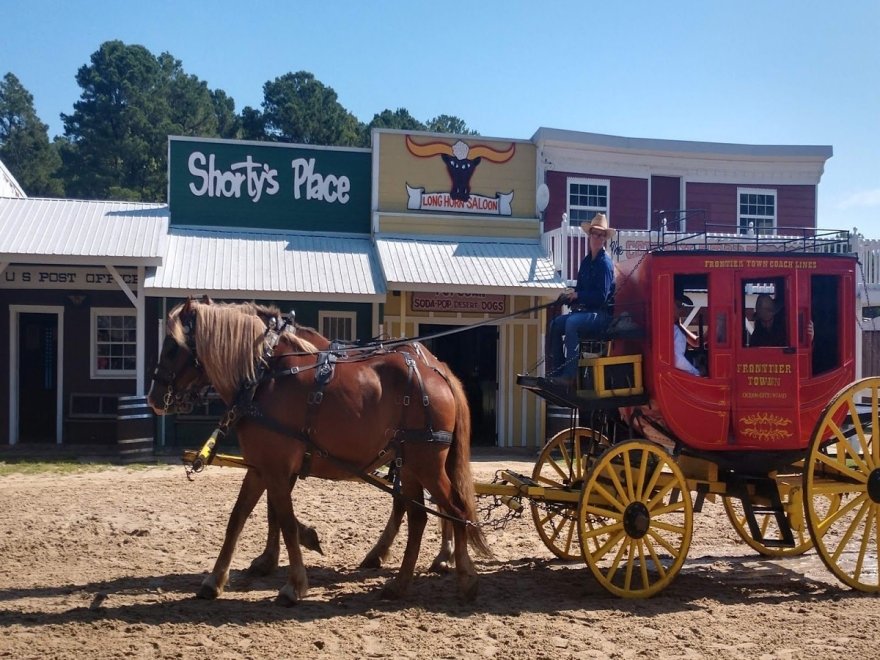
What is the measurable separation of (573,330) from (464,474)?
4.62ft

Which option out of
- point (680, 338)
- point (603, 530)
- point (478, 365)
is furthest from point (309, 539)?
point (478, 365)

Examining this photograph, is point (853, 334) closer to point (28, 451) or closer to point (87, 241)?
point (87, 241)

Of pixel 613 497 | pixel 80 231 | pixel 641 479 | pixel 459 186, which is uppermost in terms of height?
pixel 459 186

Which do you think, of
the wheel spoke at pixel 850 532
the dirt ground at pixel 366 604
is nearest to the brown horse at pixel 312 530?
the dirt ground at pixel 366 604

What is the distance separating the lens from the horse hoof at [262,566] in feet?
20.4

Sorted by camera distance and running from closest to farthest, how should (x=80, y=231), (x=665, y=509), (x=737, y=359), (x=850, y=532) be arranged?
(x=665, y=509)
(x=850, y=532)
(x=737, y=359)
(x=80, y=231)

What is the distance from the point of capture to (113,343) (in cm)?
1495

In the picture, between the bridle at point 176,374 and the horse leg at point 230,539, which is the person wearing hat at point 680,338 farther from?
the bridle at point 176,374

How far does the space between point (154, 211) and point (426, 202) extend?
4979mm

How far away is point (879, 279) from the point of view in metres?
15.8

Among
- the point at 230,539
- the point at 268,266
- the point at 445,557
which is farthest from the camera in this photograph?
the point at 268,266

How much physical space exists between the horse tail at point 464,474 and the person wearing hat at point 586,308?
0.82 meters

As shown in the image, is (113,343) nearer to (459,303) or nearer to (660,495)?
(459,303)

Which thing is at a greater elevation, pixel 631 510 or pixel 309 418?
pixel 309 418
